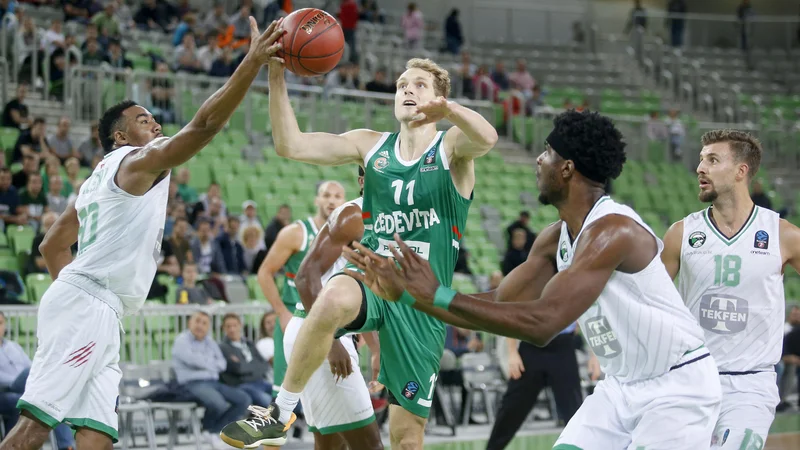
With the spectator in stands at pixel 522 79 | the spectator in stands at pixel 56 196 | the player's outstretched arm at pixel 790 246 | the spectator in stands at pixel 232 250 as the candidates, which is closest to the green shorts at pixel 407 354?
the player's outstretched arm at pixel 790 246

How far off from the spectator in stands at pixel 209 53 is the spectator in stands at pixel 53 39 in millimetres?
2107

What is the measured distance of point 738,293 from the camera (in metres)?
5.71

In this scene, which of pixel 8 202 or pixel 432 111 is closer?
pixel 432 111

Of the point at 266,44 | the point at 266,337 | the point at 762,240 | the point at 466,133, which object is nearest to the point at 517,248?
the point at 266,337

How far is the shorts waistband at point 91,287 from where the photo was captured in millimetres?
5630

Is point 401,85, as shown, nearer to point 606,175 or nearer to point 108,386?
point 606,175

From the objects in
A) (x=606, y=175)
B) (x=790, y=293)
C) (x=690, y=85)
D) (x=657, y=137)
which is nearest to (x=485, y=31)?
(x=690, y=85)

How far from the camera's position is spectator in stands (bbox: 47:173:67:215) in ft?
40.6

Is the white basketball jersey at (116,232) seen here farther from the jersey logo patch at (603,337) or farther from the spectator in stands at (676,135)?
the spectator in stands at (676,135)

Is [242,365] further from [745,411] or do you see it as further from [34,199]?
[745,411]

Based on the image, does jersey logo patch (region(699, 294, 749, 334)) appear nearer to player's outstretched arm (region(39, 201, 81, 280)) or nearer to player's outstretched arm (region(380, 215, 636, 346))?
player's outstretched arm (region(380, 215, 636, 346))

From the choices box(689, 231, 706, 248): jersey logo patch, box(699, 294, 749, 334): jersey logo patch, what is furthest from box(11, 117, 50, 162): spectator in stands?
box(699, 294, 749, 334): jersey logo patch

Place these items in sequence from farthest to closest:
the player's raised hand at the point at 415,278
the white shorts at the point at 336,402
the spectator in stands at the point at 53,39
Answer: the spectator in stands at the point at 53,39 → the white shorts at the point at 336,402 → the player's raised hand at the point at 415,278

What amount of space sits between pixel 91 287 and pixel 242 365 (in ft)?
→ 16.8
